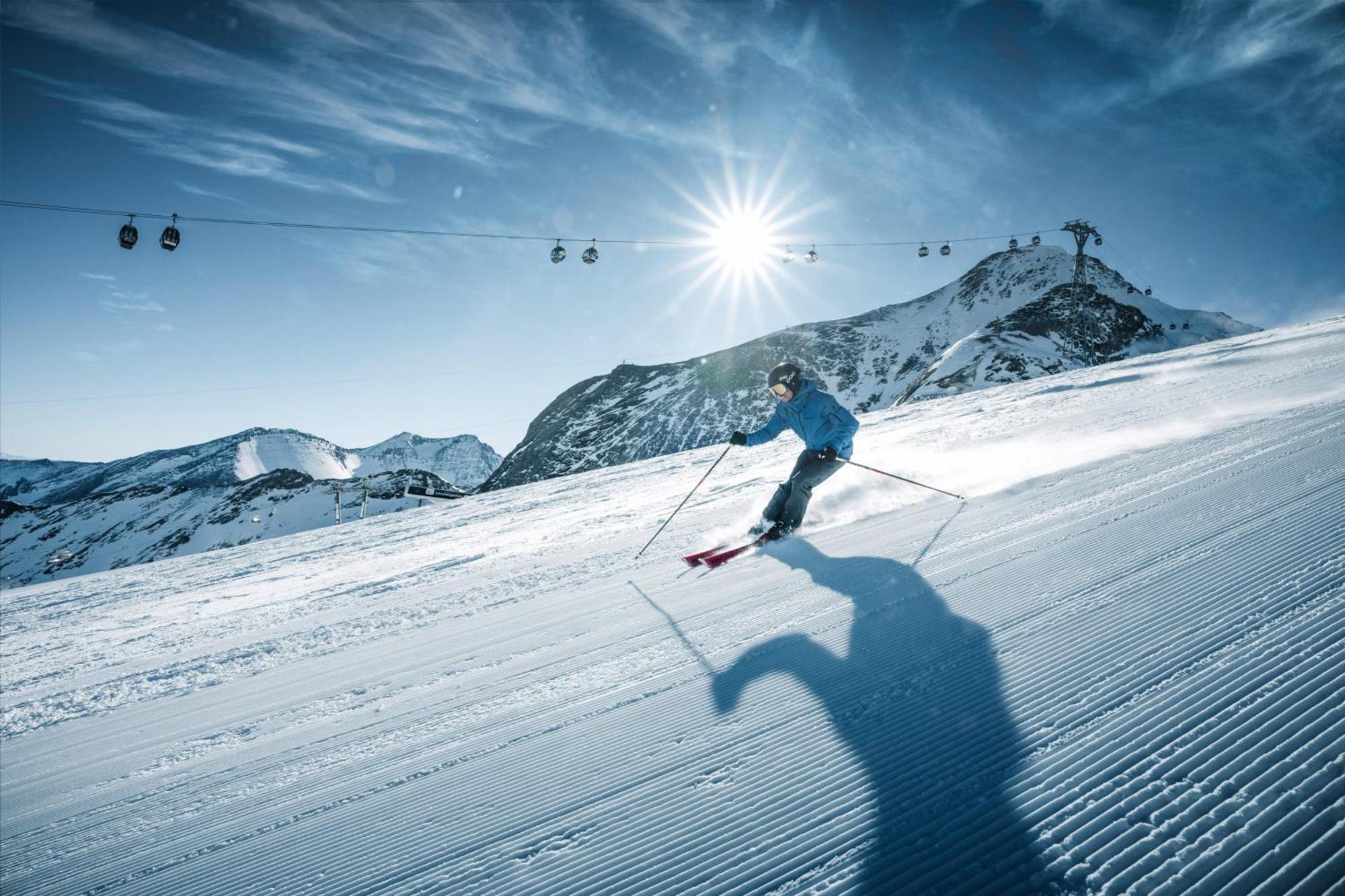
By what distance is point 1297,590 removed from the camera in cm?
260

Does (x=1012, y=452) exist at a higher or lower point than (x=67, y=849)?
higher

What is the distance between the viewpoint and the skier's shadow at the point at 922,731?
5.39ft

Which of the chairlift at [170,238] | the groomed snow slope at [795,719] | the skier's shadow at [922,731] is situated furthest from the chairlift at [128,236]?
the skier's shadow at [922,731]

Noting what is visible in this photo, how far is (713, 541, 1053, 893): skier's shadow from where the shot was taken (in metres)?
1.64

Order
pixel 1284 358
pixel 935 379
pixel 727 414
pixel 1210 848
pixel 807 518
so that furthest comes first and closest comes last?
pixel 727 414, pixel 935 379, pixel 1284 358, pixel 807 518, pixel 1210 848

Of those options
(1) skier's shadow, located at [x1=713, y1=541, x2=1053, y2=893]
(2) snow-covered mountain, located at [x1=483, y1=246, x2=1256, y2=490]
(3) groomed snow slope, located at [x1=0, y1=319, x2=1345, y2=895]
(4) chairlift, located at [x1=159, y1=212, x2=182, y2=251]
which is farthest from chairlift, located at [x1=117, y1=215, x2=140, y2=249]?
(2) snow-covered mountain, located at [x1=483, y1=246, x2=1256, y2=490]

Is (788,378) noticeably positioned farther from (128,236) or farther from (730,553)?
(128,236)

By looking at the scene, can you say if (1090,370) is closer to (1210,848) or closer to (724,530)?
(724,530)

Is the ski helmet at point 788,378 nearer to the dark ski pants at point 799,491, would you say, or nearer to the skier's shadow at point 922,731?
the dark ski pants at point 799,491

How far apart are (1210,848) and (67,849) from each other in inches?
183

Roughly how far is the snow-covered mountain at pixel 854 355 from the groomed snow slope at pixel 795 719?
97.1 metres

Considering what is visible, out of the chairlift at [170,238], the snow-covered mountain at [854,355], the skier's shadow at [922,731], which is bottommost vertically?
the skier's shadow at [922,731]

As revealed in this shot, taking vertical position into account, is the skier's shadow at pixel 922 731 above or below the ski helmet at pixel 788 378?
below

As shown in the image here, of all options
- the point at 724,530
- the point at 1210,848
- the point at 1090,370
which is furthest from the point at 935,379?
the point at 1210,848
